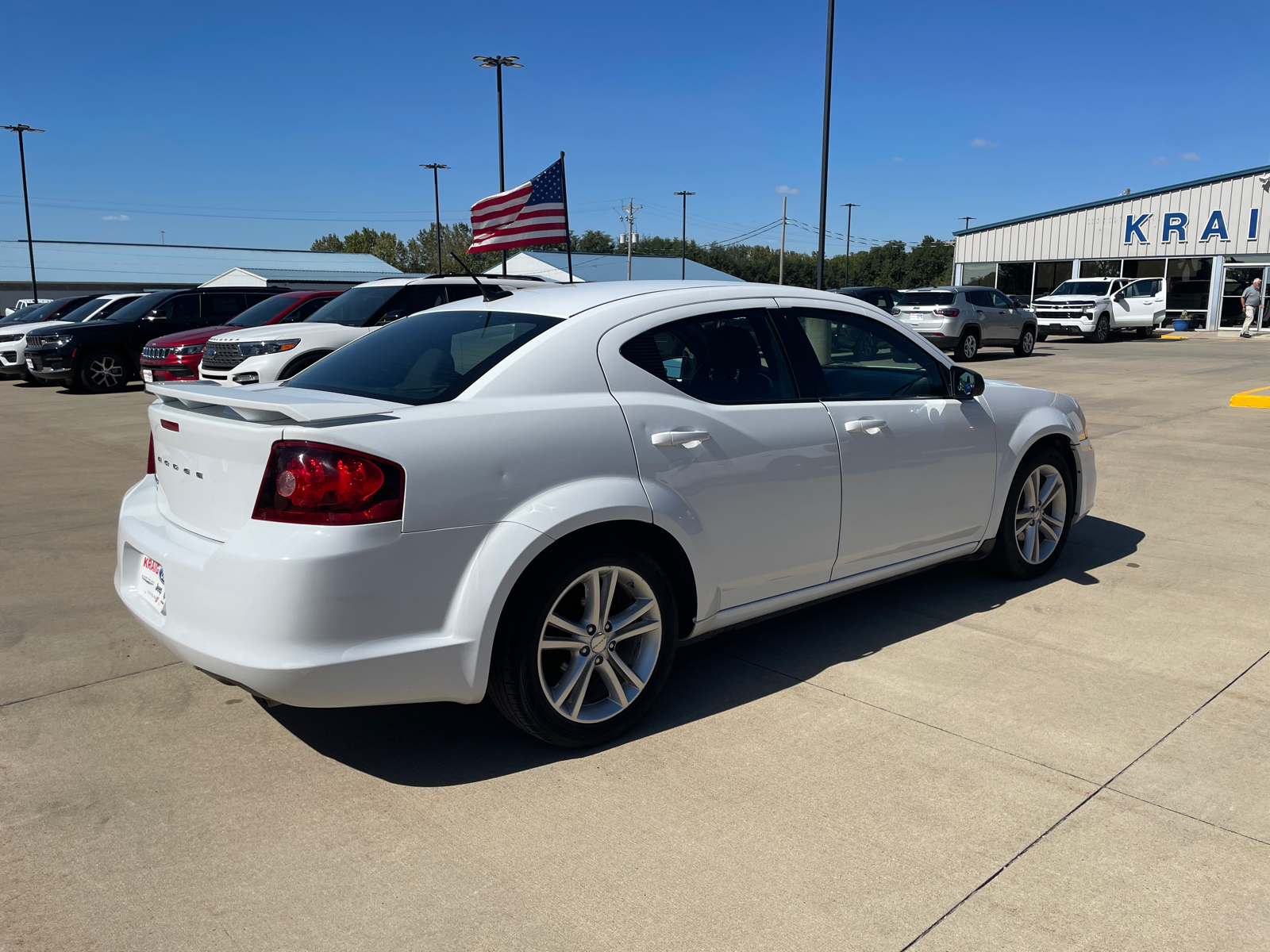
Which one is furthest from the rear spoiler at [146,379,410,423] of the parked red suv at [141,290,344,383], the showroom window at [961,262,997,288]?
the showroom window at [961,262,997,288]

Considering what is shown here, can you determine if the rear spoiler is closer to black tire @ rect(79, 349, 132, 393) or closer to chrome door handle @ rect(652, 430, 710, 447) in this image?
chrome door handle @ rect(652, 430, 710, 447)

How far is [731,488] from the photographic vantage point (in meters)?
3.66

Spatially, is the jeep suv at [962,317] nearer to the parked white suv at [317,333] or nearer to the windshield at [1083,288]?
the windshield at [1083,288]

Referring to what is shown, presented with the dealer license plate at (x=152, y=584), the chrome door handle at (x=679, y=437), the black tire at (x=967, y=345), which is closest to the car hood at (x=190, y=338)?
the dealer license plate at (x=152, y=584)

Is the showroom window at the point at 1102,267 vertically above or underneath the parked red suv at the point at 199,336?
above

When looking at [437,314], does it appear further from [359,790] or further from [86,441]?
[86,441]

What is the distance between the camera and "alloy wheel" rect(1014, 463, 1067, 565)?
5.16 m

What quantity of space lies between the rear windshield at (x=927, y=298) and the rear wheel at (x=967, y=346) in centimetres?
88

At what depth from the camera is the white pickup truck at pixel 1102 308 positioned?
2953 cm

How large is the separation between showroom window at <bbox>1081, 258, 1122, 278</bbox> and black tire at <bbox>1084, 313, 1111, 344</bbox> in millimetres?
9221

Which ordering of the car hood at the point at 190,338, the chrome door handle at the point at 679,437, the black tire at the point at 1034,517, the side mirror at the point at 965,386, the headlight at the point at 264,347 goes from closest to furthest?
the chrome door handle at the point at 679,437
the side mirror at the point at 965,386
the black tire at the point at 1034,517
the headlight at the point at 264,347
the car hood at the point at 190,338

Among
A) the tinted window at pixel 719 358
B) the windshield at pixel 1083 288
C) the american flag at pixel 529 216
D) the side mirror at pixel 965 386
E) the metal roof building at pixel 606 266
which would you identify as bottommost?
the side mirror at pixel 965 386

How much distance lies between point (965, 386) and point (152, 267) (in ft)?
243

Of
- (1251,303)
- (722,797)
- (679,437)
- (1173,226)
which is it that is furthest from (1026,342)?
(722,797)
